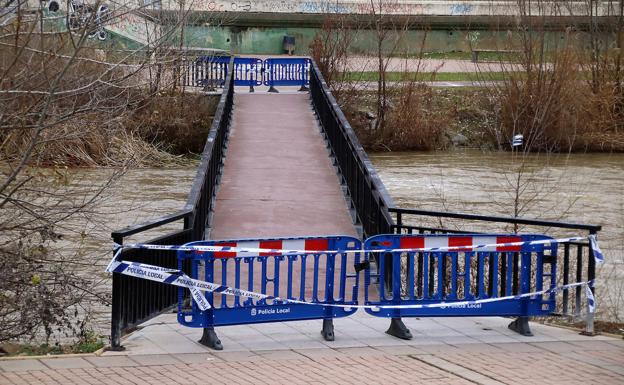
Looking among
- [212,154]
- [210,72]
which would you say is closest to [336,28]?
[210,72]

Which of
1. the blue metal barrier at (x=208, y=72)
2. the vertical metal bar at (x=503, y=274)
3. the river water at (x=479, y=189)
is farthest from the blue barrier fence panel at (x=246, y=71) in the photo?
the vertical metal bar at (x=503, y=274)

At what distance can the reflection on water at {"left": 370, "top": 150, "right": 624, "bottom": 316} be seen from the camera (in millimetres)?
22453

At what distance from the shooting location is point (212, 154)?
1636 cm

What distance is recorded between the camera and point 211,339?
364 inches

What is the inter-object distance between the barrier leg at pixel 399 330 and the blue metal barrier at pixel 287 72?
2329 centimetres

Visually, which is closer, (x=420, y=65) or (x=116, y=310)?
(x=116, y=310)

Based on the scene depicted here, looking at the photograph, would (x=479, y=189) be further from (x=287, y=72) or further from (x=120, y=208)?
(x=120, y=208)

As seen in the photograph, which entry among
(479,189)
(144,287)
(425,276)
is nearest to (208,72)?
(479,189)

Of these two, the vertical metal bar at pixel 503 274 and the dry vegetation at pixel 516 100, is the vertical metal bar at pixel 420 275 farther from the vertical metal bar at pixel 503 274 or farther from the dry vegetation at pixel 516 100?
the dry vegetation at pixel 516 100

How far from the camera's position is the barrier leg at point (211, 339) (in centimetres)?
920

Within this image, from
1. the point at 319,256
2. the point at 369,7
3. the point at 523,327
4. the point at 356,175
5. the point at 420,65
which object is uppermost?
the point at 369,7

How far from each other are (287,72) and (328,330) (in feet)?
82.4

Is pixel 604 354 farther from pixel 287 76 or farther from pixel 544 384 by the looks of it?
pixel 287 76

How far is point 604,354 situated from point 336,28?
33.6m
